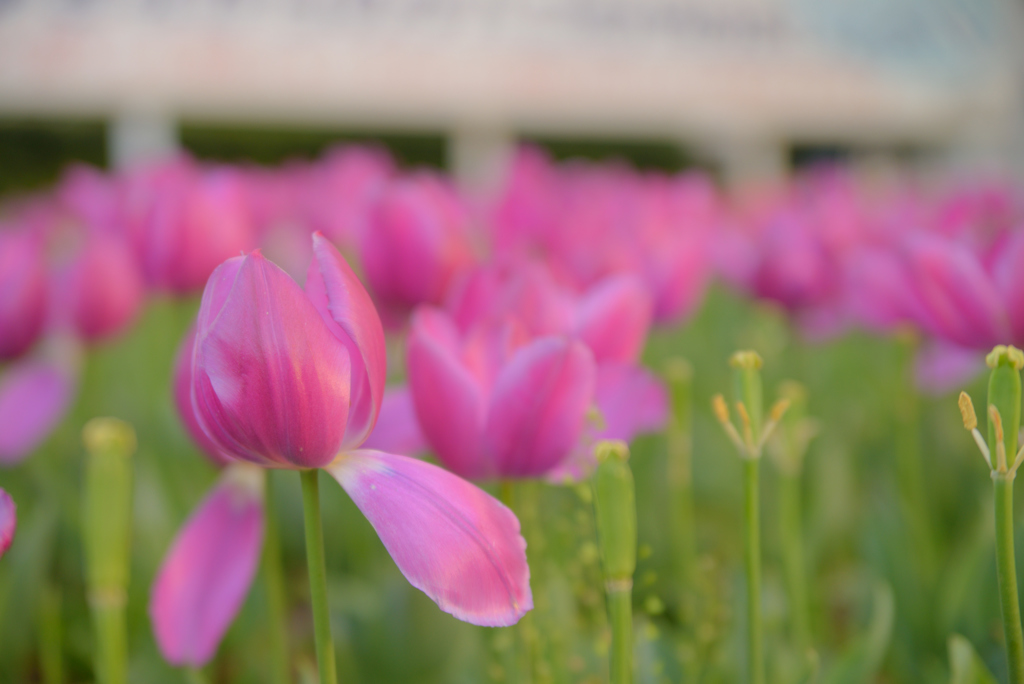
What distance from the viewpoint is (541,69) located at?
14.6m

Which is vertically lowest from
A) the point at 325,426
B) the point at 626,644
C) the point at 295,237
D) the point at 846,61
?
the point at 626,644

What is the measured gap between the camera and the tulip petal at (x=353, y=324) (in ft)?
1.21

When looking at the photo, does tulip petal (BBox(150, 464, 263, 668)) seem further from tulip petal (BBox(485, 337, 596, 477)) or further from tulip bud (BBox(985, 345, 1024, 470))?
tulip bud (BBox(985, 345, 1024, 470))

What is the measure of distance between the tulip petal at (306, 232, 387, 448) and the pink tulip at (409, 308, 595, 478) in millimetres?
59

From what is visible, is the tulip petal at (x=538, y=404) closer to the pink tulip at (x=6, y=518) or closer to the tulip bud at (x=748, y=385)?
the tulip bud at (x=748, y=385)

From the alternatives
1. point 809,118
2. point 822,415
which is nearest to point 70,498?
point 822,415

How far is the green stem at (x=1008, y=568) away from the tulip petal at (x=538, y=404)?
0.68 ft

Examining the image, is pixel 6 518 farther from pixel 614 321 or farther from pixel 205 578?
pixel 614 321

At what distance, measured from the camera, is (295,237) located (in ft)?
4.56

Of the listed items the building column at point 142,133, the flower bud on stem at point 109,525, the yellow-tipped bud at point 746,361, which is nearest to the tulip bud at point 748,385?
the yellow-tipped bud at point 746,361

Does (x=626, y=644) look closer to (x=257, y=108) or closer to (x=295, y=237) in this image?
(x=295, y=237)

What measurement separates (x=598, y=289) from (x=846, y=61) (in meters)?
17.8

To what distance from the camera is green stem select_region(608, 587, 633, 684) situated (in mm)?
369

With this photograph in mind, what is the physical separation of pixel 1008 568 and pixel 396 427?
1.13 feet
